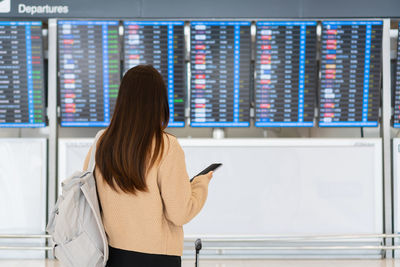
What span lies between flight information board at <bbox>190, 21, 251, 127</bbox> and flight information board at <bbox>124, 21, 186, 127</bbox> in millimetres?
115

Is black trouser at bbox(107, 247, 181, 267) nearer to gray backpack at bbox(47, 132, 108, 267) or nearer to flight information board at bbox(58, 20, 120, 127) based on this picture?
gray backpack at bbox(47, 132, 108, 267)

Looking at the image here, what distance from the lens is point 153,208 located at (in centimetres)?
159

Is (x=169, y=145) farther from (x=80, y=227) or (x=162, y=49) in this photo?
(x=162, y=49)

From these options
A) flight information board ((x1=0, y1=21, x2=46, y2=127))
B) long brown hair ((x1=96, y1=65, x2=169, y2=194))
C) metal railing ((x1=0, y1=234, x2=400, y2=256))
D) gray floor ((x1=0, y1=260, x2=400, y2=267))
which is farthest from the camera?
flight information board ((x1=0, y1=21, x2=46, y2=127))

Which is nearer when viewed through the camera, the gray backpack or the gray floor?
the gray backpack

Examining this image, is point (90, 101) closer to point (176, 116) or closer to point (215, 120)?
point (176, 116)

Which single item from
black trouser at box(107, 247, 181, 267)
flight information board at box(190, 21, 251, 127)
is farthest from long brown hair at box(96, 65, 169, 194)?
flight information board at box(190, 21, 251, 127)

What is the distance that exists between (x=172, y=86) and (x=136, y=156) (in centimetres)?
258

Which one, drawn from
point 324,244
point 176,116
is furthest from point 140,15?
point 324,244

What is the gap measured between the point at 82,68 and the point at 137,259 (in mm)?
2834

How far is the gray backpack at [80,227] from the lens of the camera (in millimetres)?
1593

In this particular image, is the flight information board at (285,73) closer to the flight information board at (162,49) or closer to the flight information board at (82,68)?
the flight information board at (162,49)

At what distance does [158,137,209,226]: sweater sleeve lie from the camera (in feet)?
5.17

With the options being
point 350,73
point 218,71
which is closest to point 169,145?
point 218,71
